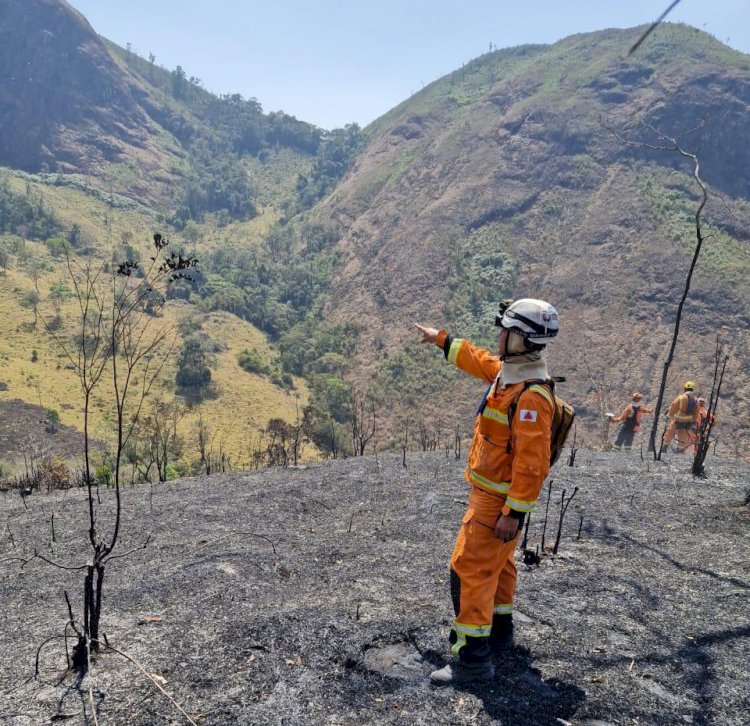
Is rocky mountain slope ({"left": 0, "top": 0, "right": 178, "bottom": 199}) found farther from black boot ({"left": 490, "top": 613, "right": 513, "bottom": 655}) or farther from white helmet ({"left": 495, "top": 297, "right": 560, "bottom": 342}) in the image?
black boot ({"left": 490, "top": 613, "right": 513, "bottom": 655})

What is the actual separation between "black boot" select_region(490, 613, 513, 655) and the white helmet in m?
1.57

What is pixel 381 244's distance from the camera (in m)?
46.6

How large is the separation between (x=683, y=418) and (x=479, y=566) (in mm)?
9298

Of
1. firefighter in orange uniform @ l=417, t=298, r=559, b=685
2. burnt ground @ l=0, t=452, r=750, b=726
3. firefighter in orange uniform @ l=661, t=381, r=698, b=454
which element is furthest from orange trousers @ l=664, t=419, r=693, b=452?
firefighter in orange uniform @ l=417, t=298, r=559, b=685

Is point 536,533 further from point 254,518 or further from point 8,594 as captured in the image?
point 8,594

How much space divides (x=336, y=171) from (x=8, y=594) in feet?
242

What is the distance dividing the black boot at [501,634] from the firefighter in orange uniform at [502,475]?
0.92 ft

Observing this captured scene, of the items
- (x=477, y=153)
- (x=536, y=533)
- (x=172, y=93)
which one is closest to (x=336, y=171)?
(x=477, y=153)

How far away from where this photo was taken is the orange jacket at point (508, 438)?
2664mm

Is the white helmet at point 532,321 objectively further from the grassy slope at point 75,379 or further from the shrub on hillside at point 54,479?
the grassy slope at point 75,379

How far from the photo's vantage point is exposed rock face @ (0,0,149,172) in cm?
6544

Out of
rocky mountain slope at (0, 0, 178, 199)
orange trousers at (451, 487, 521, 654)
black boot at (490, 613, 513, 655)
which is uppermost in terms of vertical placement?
rocky mountain slope at (0, 0, 178, 199)

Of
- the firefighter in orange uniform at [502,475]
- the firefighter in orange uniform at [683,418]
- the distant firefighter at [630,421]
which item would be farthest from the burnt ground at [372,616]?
the distant firefighter at [630,421]

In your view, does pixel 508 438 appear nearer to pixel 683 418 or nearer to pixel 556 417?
pixel 556 417
